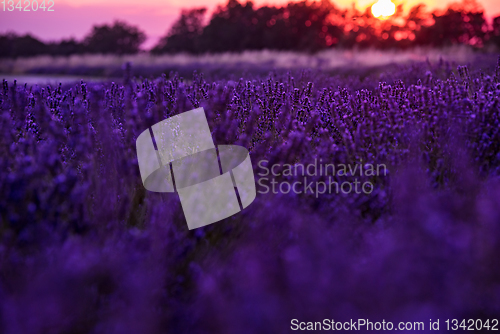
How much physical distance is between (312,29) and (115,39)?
16650 millimetres

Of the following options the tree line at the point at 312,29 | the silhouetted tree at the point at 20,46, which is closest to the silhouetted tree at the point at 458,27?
the tree line at the point at 312,29

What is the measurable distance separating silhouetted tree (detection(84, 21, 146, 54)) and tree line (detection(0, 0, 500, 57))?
1435 millimetres

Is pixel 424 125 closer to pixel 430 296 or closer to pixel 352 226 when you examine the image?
pixel 352 226

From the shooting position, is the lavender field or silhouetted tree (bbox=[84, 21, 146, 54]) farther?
silhouetted tree (bbox=[84, 21, 146, 54])

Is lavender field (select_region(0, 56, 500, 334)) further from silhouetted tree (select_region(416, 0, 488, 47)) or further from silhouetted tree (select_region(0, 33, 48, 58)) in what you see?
silhouetted tree (select_region(0, 33, 48, 58))

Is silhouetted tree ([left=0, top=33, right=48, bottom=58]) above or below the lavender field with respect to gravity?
above

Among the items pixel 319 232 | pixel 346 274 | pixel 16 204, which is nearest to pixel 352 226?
pixel 319 232

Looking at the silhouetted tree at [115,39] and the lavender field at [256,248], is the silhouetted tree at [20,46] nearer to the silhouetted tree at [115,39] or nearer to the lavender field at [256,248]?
the silhouetted tree at [115,39]

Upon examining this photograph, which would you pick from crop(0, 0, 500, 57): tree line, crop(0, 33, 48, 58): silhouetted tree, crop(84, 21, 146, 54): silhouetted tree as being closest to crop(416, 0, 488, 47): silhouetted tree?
crop(0, 0, 500, 57): tree line

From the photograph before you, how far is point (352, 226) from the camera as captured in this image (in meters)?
1.74

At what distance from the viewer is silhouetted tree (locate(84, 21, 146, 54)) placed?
3359cm

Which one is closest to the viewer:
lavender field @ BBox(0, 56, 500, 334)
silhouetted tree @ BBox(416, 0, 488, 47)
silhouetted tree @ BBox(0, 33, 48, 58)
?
lavender field @ BBox(0, 56, 500, 334)

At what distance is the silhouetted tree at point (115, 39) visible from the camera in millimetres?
33594

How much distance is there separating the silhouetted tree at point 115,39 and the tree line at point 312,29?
4.71 ft
